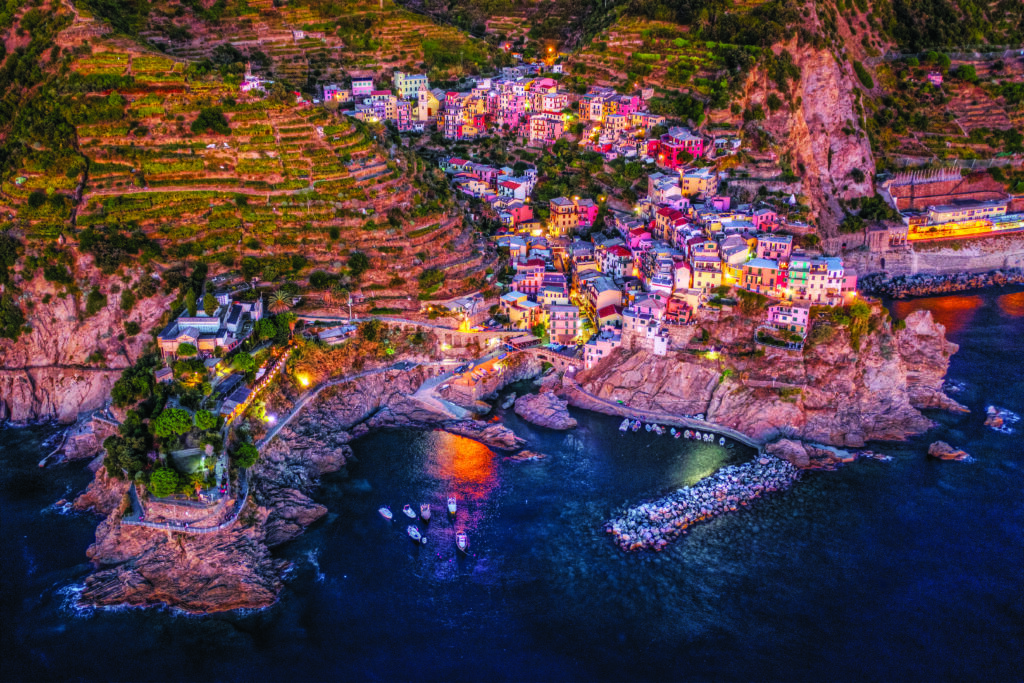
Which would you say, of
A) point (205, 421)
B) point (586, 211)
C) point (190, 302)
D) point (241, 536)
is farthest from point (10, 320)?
point (586, 211)

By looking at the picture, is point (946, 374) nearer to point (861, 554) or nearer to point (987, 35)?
point (861, 554)

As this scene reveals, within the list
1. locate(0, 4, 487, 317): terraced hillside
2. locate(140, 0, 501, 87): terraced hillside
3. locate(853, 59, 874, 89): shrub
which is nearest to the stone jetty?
locate(0, 4, 487, 317): terraced hillside

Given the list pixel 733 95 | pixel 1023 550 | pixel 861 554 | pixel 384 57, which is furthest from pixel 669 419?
pixel 384 57

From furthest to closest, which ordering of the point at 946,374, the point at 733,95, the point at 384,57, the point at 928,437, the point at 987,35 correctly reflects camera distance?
the point at 987,35, the point at 384,57, the point at 733,95, the point at 946,374, the point at 928,437

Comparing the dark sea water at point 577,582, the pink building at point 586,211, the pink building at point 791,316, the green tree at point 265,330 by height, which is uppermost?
the pink building at point 586,211

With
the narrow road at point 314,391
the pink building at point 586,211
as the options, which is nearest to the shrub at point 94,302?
the narrow road at point 314,391

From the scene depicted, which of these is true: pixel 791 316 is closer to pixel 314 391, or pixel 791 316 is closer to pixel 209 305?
pixel 314 391

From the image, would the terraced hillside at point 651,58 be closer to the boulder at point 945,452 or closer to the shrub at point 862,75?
the shrub at point 862,75

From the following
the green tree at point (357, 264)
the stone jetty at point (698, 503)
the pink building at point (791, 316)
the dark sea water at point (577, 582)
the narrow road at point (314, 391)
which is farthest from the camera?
the green tree at point (357, 264)
